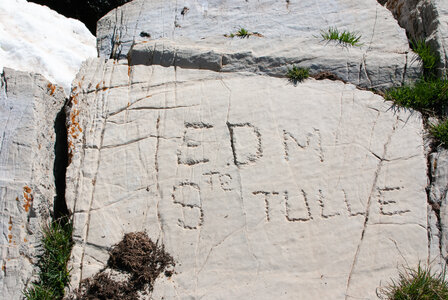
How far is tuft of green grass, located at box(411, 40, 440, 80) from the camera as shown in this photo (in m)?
5.43

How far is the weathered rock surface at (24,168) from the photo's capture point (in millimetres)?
4387

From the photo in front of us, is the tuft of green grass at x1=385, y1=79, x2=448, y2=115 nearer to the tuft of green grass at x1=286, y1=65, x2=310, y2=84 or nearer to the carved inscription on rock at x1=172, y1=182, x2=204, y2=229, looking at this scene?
the tuft of green grass at x1=286, y1=65, x2=310, y2=84

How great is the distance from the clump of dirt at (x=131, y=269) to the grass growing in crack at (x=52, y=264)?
0.66 feet

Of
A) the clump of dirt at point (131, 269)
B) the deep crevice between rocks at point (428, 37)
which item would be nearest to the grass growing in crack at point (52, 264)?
the clump of dirt at point (131, 269)

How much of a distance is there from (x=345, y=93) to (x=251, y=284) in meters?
2.27

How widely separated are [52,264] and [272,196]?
83.1 inches

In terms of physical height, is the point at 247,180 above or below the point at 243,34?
below

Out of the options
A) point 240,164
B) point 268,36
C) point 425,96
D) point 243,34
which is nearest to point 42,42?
point 243,34

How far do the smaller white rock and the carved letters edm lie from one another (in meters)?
1.77

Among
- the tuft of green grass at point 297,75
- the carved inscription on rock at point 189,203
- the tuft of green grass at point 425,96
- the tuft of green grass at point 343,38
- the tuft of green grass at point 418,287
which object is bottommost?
the tuft of green grass at point 418,287

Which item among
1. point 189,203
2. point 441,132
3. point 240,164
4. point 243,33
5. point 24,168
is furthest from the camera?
point 243,33

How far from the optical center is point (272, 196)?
4797 millimetres

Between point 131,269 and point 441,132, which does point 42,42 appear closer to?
point 131,269

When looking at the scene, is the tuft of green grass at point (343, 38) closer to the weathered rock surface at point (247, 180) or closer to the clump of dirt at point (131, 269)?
the weathered rock surface at point (247, 180)
